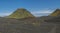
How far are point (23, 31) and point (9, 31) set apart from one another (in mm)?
815

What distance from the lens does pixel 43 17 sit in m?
11.8

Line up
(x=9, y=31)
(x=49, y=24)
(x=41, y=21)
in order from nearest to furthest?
(x=9, y=31) < (x=49, y=24) < (x=41, y=21)

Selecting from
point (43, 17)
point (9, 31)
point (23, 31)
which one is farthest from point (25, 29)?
point (43, 17)

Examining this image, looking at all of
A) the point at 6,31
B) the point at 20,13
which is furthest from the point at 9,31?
the point at 20,13

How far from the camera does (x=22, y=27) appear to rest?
1012 cm

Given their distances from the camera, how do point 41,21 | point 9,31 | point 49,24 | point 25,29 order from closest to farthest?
point 9,31 < point 25,29 < point 49,24 < point 41,21

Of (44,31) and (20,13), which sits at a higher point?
(20,13)

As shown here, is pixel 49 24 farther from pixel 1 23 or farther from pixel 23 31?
pixel 1 23

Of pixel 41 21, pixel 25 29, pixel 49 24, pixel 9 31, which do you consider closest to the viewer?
pixel 9 31

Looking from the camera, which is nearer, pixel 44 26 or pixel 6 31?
pixel 6 31

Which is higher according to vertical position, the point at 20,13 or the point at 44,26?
the point at 20,13

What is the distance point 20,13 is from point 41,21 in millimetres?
6204

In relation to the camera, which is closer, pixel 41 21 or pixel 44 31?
pixel 44 31

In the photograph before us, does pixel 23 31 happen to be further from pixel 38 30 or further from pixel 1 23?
pixel 1 23
